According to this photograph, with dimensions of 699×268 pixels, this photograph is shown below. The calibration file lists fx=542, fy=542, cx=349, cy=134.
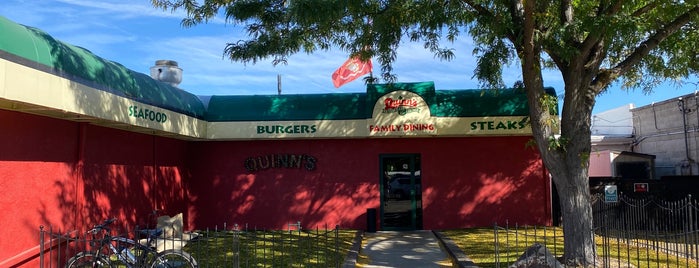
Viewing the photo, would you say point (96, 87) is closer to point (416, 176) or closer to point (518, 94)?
point (416, 176)

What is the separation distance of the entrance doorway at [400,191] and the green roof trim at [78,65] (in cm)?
551

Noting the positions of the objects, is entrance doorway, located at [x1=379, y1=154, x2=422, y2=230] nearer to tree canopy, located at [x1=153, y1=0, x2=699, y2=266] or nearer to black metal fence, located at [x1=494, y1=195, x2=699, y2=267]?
black metal fence, located at [x1=494, y1=195, x2=699, y2=267]

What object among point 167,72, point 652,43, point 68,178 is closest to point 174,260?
point 68,178

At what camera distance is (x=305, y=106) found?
558 inches

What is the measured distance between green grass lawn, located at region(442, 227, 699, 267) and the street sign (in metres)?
1.65

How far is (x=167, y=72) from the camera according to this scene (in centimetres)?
1380

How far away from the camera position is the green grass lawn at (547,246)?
8741 mm

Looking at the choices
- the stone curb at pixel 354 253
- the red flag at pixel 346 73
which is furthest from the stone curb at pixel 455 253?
the red flag at pixel 346 73

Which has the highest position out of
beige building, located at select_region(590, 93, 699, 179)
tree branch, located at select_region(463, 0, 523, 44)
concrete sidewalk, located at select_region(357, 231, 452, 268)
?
tree branch, located at select_region(463, 0, 523, 44)

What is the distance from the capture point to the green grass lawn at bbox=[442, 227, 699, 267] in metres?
8.74

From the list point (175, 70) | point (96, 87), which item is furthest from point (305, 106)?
point (96, 87)

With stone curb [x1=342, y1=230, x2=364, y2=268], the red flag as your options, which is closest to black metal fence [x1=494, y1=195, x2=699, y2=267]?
stone curb [x1=342, y1=230, x2=364, y2=268]

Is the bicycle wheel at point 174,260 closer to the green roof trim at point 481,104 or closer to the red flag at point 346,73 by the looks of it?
the green roof trim at point 481,104

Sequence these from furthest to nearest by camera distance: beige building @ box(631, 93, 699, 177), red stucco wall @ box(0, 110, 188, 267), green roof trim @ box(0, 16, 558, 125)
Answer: beige building @ box(631, 93, 699, 177)
green roof trim @ box(0, 16, 558, 125)
red stucco wall @ box(0, 110, 188, 267)
